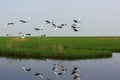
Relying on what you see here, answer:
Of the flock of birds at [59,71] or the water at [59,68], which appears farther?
the flock of birds at [59,71]

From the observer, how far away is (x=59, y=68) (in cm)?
3070

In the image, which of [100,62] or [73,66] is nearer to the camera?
[73,66]

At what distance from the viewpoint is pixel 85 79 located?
24.6 m

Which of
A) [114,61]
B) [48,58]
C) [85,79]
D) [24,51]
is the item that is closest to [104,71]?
[85,79]

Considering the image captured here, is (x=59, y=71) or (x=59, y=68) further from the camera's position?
(x=59, y=68)

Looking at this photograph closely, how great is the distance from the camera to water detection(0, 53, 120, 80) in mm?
25625

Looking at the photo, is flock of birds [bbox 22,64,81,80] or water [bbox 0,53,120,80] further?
flock of birds [bbox 22,64,81,80]

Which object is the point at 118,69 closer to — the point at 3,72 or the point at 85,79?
the point at 85,79

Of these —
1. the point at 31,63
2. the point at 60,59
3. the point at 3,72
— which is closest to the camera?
the point at 3,72

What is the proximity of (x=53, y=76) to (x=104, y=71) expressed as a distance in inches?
181

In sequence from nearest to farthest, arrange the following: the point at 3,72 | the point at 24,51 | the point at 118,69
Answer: the point at 3,72 → the point at 118,69 → the point at 24,51

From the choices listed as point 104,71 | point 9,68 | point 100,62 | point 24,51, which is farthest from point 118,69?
point 24,51

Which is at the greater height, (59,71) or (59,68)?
(59,68)

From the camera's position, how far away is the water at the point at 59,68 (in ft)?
84.1
